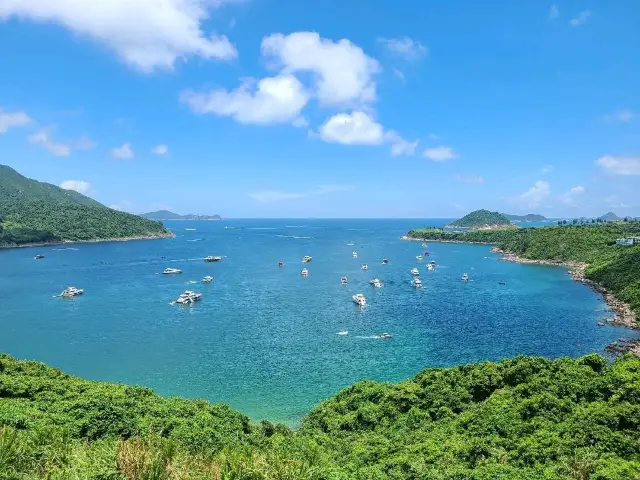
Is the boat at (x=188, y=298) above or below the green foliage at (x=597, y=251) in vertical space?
below

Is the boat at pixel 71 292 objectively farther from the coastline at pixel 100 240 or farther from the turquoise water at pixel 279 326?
the coastline at pixel 100 240

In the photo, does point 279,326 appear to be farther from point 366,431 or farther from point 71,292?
point 71,292

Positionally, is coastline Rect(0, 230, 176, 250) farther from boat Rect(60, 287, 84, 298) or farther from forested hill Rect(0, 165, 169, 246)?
boat Rect(60, 287, 84, 298)

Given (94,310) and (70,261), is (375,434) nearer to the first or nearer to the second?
(94,310)

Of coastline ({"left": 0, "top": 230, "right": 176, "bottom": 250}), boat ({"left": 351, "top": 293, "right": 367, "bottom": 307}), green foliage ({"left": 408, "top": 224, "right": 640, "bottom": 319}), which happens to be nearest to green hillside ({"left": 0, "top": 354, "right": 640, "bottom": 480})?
boat ({"left": 351, "top": 293, "right": 367, "bottom": 307})

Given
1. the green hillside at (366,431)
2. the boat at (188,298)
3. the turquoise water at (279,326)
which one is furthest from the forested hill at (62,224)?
the green hillside at (366,431)

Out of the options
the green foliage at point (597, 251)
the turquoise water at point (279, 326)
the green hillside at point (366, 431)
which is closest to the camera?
the green hillside at point (366, 431)

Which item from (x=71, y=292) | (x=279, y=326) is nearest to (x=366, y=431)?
(x=279, y=326)
